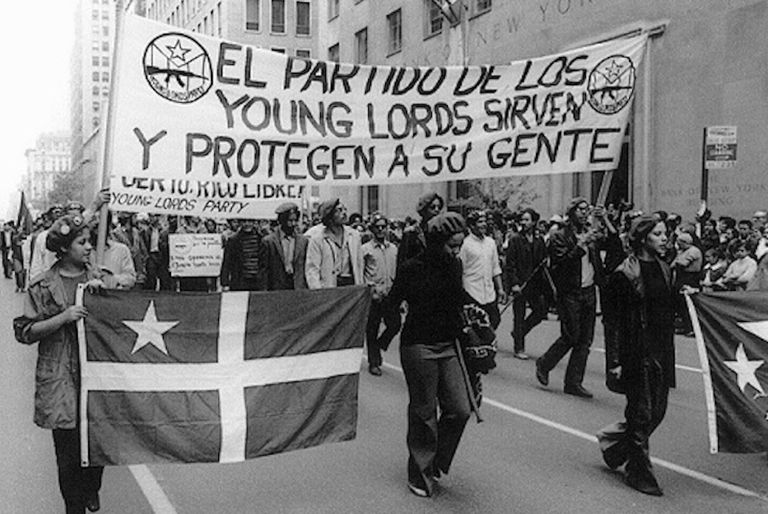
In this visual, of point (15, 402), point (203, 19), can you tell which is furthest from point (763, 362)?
point (203, 19)

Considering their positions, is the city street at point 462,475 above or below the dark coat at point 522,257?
below

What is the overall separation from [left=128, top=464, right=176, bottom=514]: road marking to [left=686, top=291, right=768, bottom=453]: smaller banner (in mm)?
3393

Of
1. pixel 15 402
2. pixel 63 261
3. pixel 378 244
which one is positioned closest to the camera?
pixel 63 261

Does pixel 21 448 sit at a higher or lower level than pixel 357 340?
lower

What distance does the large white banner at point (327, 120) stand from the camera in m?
5.26

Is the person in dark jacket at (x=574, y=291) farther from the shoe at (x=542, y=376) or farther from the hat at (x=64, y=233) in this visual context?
the hat at (x=64, y=233)

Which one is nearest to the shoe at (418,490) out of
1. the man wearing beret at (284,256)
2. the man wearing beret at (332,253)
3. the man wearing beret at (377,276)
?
the man wearing beret at (332,253)

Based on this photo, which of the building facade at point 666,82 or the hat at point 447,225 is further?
the building facade at point 666,82

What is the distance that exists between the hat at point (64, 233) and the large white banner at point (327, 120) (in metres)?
0.74

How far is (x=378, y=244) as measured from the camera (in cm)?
1005

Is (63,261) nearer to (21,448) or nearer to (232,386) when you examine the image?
(232,386)

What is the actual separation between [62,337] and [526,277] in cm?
829

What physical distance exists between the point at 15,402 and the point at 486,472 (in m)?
4.85

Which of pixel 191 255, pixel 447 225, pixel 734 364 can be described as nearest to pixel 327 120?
pixel 447 225
